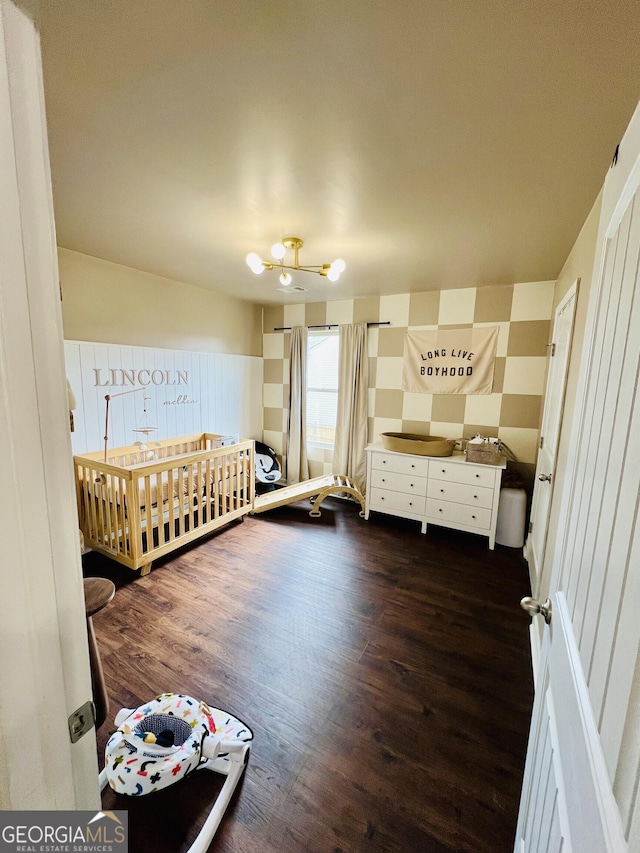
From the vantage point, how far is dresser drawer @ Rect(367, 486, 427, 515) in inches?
135

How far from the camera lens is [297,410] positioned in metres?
4.55

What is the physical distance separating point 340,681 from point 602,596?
158 centimetres

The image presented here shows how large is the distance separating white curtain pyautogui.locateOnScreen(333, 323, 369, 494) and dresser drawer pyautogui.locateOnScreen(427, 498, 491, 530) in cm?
106

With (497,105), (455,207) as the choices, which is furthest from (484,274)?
(497,105)

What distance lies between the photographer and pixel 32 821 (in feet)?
1.89

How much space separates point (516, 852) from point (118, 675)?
5.73 ft

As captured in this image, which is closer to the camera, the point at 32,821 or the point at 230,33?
the point at 32,821

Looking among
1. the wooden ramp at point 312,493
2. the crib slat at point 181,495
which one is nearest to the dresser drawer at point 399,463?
the wooden ramp at point 312,493

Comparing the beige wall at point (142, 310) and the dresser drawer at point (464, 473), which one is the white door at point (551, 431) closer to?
the dresser drawer at point (464, 473)

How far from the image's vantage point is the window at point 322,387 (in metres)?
4.39

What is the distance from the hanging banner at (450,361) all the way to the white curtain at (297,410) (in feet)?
4.30

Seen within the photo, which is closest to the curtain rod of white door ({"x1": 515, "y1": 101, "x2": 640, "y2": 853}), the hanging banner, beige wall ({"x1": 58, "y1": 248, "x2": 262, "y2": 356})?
the hanging banner

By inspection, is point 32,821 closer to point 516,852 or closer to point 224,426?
point 516,852

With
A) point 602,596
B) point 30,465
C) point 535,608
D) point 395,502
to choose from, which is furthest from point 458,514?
point 30,465
